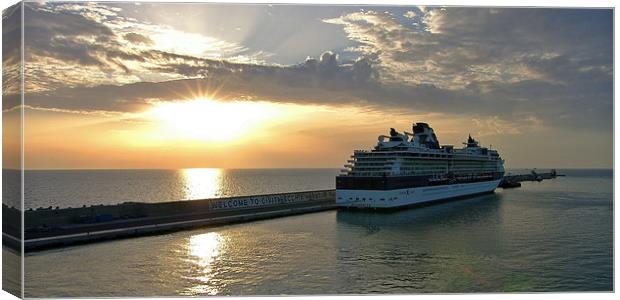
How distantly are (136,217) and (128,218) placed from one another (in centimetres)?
64

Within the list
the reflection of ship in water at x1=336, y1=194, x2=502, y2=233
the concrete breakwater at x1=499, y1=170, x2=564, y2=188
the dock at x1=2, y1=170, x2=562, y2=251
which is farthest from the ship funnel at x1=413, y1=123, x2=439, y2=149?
the concrete breakwater at x1=499, y1=170, x2=564, y2=188

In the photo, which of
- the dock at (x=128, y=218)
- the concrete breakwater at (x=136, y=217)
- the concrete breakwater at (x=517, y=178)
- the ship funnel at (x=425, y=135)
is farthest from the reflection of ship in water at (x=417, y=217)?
the concrete breakwater at (x=517, y=178)

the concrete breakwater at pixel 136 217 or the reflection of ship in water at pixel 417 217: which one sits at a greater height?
the concrete breakwater at pixel 136 217

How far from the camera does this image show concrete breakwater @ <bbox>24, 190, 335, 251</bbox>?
25795mm

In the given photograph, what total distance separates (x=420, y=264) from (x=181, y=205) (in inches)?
774

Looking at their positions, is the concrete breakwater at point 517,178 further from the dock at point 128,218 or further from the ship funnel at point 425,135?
the dock at point 128,218

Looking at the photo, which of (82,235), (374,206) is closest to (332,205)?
(374,206)

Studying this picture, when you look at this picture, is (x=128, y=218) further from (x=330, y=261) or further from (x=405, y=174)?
(x=405, y=174)

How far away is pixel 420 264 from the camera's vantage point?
2144 cm

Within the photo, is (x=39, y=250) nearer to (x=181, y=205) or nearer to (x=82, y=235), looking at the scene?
(x=82, y=235)

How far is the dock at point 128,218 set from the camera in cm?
2432

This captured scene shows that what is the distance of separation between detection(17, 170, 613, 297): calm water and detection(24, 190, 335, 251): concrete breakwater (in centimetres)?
108

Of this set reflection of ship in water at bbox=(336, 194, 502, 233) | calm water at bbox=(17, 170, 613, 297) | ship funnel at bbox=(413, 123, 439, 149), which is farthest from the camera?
ship funnel at bbox=(413, 123, 439, 149)

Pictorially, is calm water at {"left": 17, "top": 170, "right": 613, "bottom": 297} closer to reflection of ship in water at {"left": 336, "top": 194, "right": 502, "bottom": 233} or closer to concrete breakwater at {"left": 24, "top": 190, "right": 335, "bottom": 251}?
concrete breakwater at {"left": 24, "top": 190, "right": 335, "bottom": 251}
